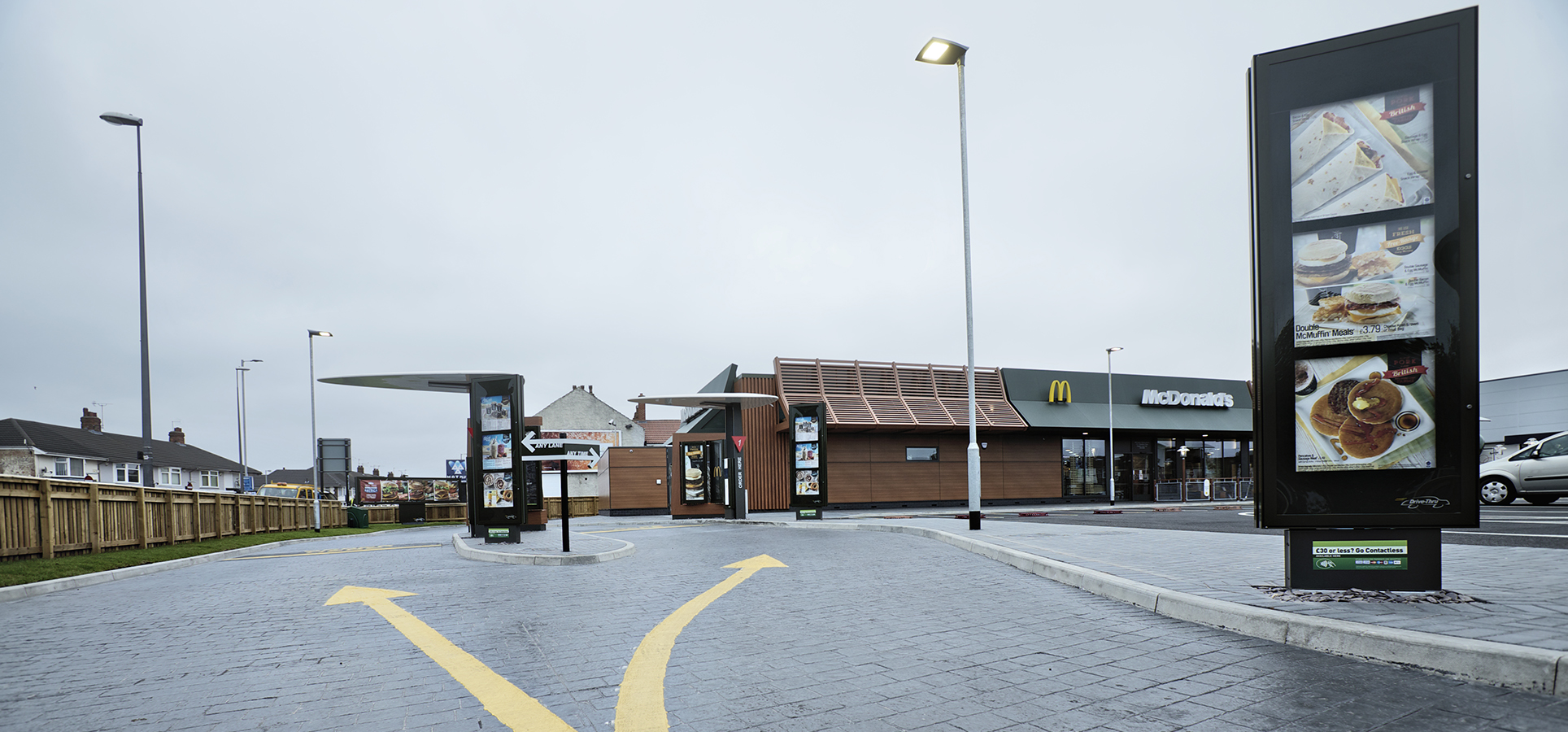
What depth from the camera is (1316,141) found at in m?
6.24

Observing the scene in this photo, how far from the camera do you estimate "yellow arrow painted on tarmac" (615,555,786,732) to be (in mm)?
3619

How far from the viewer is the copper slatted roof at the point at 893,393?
30.9m

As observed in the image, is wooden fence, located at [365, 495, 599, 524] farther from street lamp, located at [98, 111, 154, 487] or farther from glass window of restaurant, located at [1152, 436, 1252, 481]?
glass window of restaurant, located at [1152, 436, 1252, 481]

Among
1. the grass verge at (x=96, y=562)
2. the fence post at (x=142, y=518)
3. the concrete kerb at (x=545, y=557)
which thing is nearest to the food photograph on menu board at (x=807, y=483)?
the concrete kerb at (x=545, y=557)

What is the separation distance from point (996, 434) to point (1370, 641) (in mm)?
30201

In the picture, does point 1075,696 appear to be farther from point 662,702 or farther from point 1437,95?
point 1437,95

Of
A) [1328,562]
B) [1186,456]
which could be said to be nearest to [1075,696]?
[1328,562]

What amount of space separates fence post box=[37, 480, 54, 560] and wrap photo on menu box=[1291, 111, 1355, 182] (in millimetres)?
16495

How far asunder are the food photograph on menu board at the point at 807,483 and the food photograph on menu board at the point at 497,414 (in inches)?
367

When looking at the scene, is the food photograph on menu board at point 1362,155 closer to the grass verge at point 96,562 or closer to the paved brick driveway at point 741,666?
the paved brick driveway at point 741,666

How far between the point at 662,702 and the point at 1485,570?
7.66 m

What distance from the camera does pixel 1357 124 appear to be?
612 cm

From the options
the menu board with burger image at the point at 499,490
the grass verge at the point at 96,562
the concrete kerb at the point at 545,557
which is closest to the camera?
the grass verge at the point at 96,562

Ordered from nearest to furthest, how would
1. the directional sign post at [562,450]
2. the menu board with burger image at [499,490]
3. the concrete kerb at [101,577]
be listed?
1. the concrete kerb at [101,577]
2. the directional sign post at [562,450]
3. the menu board with burger image at [499,490]
